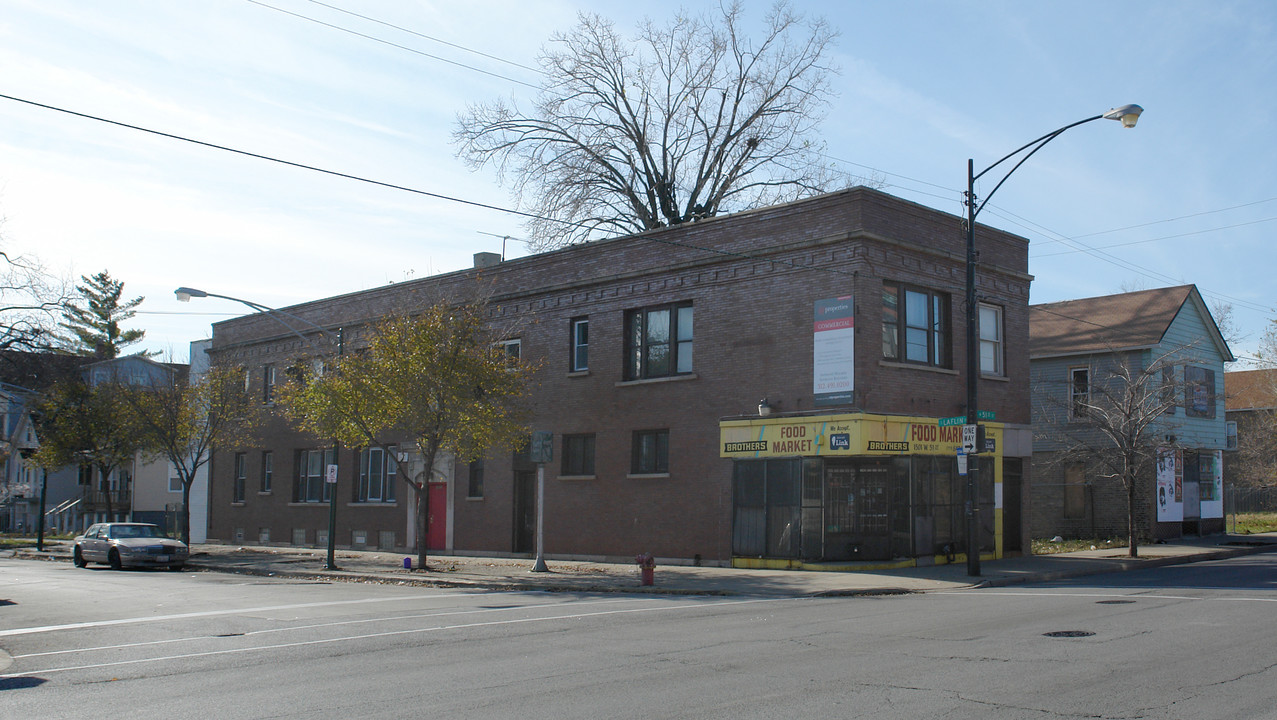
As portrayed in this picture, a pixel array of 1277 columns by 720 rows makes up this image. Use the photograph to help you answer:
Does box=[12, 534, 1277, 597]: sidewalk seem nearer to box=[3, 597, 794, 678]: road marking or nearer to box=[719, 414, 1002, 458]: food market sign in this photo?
box=[3, 597, 794, 678]: road marking

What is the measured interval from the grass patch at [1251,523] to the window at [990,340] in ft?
67.7

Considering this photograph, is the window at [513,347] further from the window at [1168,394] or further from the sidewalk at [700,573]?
the window at [1168,394]

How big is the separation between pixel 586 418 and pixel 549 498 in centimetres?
267

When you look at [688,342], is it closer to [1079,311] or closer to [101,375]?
[1079,311]

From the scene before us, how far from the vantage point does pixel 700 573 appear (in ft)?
76.0

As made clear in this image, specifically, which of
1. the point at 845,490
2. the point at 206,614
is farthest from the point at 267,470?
the point at 845,490

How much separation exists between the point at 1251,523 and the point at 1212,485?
369 inches

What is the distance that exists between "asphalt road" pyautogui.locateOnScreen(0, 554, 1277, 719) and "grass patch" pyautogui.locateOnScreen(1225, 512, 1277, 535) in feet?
87.1

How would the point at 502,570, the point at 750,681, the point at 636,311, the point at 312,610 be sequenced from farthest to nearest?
the point at 636,311, the point at 502,570, the point at 312,610, the point at 750,681

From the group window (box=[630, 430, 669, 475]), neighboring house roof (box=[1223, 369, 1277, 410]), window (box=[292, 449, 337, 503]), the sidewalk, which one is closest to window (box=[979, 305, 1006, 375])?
the sidewalk

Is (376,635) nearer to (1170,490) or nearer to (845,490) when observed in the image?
(845,490)

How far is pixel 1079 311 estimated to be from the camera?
39.2 m

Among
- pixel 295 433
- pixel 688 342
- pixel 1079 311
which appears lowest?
pixel 295 433

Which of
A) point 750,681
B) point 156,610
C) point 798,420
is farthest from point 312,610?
point 798,420
